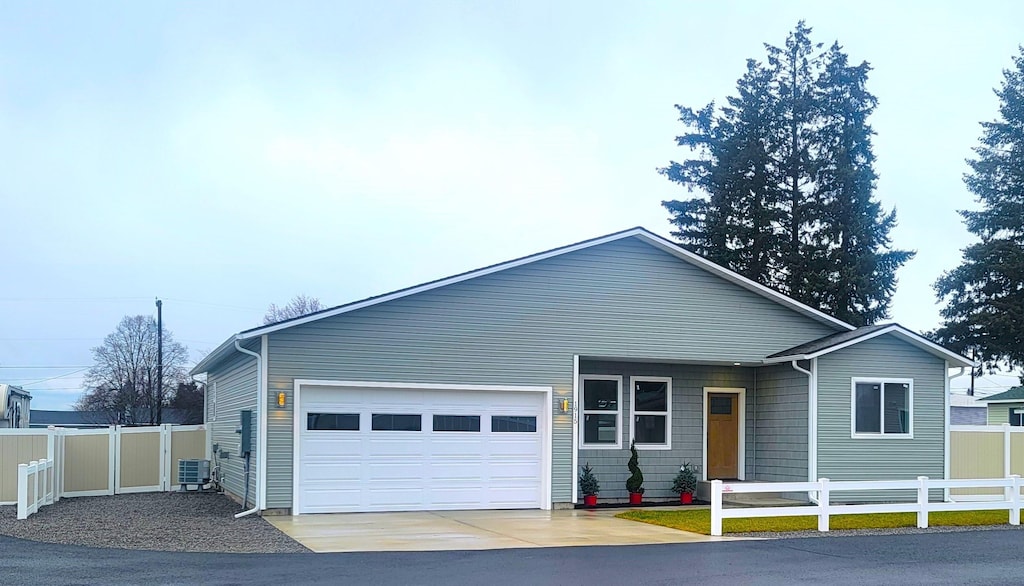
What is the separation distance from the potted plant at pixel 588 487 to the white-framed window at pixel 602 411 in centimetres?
70

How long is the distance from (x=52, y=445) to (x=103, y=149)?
8649 mm

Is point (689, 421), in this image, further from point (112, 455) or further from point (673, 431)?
point (112, 455)

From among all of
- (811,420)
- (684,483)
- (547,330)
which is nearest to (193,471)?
(547,330)

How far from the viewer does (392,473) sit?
1784cm

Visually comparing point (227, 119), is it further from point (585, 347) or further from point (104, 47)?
point (585, 347)

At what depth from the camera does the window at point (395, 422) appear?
58.5 feet

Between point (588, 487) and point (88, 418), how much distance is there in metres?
49.2

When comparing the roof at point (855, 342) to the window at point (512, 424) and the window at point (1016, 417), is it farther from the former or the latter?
the window at point (1016, 417)

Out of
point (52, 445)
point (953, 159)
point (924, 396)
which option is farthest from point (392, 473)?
point (953, 159)

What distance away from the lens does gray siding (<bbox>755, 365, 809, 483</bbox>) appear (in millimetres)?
19844

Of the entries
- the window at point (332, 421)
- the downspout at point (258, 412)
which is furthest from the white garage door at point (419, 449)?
the downspout at point (258, 412)

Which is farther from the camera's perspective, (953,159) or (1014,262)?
(953,159)

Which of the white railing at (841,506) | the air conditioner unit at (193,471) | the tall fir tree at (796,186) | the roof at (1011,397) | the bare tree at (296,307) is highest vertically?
the tall fir tree at (796,186)

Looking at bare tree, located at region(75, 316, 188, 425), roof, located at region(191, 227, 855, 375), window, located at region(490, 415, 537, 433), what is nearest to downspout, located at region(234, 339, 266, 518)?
roof, located at region(191, 227, 855, 375)
